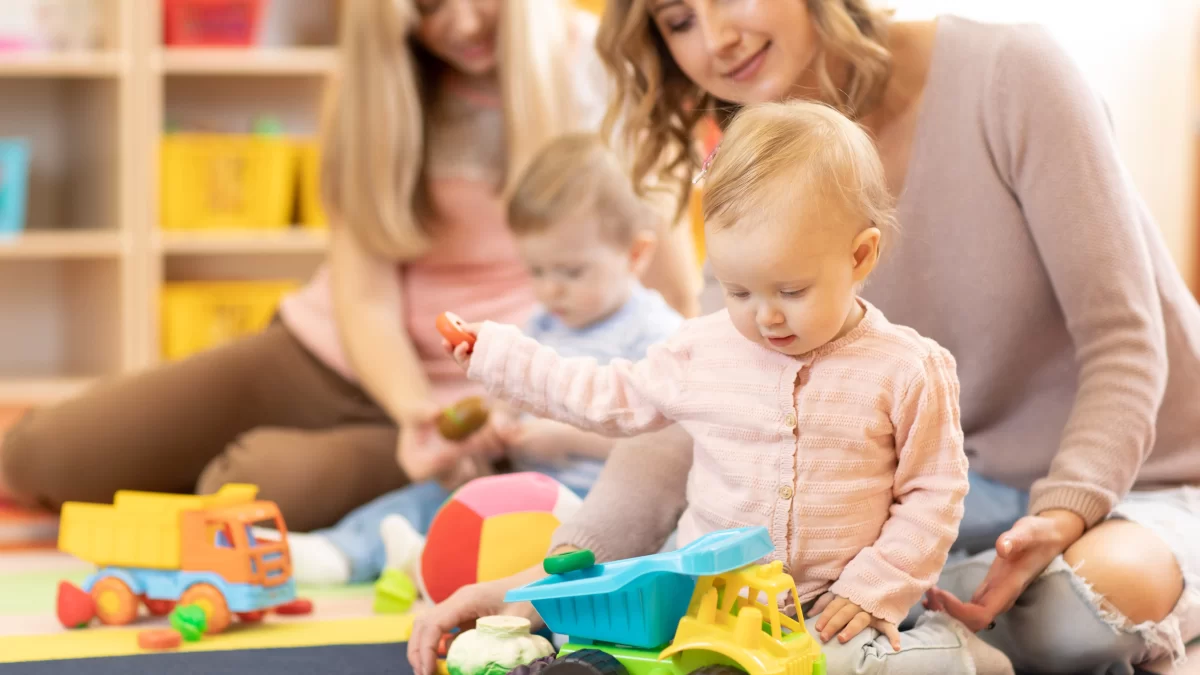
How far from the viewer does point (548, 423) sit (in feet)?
4.82

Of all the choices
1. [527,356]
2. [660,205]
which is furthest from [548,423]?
[527,356]

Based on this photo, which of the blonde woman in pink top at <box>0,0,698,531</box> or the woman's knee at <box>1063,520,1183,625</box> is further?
the blonde woman in pink top at <box>0,0,698,531</box>

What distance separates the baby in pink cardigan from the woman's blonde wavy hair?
211mm

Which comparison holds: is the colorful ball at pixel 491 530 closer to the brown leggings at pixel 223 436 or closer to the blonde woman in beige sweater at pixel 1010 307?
the blonde woman in beige sweater at pixel 1010 307

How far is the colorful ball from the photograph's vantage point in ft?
3.84

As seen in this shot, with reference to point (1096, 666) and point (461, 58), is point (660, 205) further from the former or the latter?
point (1096, 666)

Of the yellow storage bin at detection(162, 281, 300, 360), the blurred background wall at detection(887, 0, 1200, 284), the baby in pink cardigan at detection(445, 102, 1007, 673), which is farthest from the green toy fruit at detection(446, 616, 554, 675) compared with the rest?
the blurred background wall at detection(887, 0, 1200, 284)

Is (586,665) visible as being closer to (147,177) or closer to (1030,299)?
(1030,299)

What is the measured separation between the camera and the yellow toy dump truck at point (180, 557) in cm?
116

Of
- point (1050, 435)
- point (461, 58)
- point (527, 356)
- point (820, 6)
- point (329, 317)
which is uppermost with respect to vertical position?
point (820, 6)

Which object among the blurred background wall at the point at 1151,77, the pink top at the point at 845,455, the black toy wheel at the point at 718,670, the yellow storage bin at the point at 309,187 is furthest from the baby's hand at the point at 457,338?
the blurred background wall at the point at 1151,77

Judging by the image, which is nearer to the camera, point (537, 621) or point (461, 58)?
point (537, 621)

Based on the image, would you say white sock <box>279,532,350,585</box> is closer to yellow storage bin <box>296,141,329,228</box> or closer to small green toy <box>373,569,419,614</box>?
small green toy <box>373,569,419,614</box>

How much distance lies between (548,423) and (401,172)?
1.46 feet
